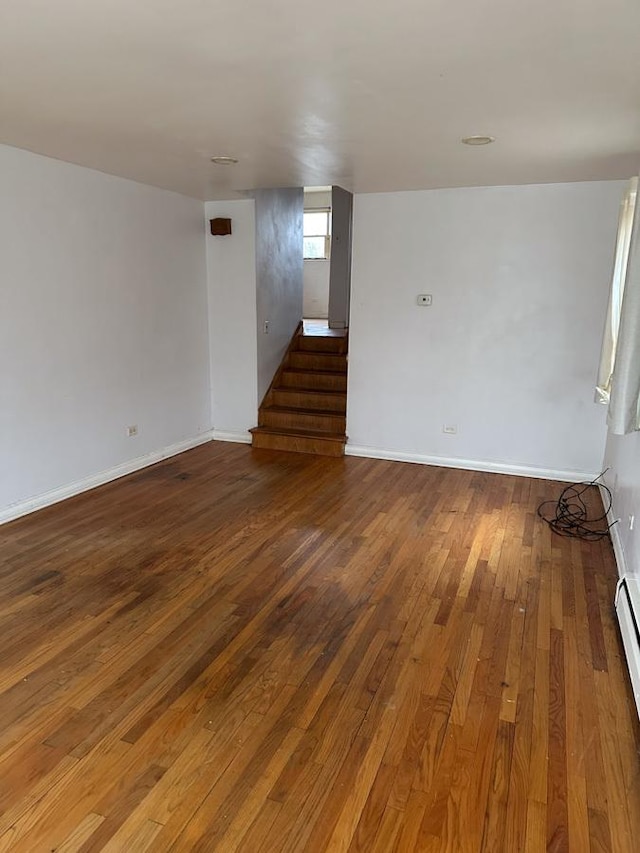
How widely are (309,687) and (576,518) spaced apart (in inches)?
99.8

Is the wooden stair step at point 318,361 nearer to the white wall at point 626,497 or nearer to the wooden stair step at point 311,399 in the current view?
the wooden stair step at point 311,399

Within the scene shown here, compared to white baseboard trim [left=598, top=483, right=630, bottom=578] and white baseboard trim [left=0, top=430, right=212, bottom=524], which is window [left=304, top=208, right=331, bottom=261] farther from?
white baseboard trim [left=598, top=483, right=630, bottom=578]

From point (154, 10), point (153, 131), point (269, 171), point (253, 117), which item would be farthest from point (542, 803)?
point (269, 171)

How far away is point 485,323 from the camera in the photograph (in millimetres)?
4734

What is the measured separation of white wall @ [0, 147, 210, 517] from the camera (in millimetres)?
3574

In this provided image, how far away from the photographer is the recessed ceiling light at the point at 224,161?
3.67 metres

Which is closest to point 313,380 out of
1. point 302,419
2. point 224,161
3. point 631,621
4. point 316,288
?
point 302,419

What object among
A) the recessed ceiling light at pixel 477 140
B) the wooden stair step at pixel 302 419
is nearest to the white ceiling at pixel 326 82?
the recessed ceiling light at pixel 477 140

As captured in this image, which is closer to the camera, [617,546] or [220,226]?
[617,546]

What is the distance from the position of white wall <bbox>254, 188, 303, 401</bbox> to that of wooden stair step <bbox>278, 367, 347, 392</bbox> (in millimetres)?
172

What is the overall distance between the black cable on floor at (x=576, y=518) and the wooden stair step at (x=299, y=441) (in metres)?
1.92

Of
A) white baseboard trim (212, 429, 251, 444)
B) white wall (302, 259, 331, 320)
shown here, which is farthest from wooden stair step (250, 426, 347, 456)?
white wall (302, 259, 331, 320)

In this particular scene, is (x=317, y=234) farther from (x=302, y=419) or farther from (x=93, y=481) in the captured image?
(x=93, y=481)

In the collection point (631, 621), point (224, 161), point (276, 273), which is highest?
point (224, 161)
